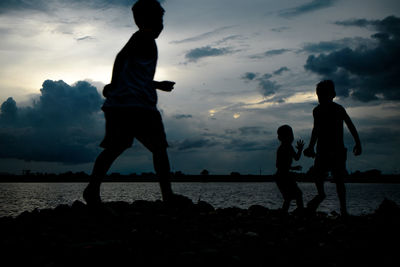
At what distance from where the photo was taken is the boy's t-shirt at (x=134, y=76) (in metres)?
4.43

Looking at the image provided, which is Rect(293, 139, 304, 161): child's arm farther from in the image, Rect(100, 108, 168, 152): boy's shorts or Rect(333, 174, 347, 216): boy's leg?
Rect(100, 108, 168, 152): boy's shorts

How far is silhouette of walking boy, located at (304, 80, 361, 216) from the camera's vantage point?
6.23m

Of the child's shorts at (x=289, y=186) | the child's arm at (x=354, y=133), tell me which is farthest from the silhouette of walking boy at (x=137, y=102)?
the child's arm at (x=354, y=133)

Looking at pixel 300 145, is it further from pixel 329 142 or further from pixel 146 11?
pixel 146 11

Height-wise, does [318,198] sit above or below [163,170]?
below

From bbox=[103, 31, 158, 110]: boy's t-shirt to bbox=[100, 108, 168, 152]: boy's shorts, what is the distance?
102 millimetres

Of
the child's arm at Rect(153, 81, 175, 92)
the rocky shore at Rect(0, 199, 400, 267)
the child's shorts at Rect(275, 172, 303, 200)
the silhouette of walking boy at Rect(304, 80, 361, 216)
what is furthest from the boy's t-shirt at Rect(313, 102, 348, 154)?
the child's arm at Rect(153, 81, 175, 92)

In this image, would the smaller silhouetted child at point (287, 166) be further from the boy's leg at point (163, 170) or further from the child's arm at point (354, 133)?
the boy's leg at point (163, 170)

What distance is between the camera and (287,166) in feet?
22.7

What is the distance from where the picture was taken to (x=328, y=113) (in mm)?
6391

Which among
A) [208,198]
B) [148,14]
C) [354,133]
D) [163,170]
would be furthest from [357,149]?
[208,198]

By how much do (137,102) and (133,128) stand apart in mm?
391

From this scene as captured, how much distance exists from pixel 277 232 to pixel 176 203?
1658 mm

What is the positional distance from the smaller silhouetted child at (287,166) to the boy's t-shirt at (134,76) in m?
3.58
